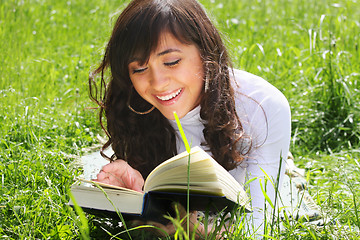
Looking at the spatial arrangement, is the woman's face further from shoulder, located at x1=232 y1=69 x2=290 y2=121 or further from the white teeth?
shoulder, located at x1=232 y1=69 x2=290 y2=121

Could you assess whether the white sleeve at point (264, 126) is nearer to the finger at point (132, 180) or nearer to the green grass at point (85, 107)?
the green grass at point (85, 107)

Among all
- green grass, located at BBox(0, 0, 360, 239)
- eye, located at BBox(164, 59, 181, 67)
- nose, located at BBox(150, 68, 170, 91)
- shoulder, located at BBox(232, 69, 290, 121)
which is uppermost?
eye, located at BBox(164, 59, 181, 67)

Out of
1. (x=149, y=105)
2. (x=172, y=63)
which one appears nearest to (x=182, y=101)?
(x=172, y=63)

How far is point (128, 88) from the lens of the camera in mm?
2633

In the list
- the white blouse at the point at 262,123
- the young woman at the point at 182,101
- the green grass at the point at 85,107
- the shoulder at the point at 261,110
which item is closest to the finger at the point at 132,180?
the young woman at the point at 182,101

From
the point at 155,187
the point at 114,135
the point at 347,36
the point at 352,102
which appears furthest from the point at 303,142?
Result: the point at 155,187

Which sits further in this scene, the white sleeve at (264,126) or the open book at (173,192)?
the white sleeve at (264,126)

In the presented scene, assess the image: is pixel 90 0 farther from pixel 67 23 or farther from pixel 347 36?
pixel 347 36

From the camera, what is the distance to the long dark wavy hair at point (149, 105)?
7.65ft

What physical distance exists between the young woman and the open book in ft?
0.76

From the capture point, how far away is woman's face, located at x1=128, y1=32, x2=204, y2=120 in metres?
2.33

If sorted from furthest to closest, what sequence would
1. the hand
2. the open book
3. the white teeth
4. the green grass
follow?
the green grass, the white teeth, the hand, the open book

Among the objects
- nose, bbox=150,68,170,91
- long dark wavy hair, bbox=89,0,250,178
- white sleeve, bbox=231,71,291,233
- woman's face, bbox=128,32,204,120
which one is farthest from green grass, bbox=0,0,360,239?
nose, bbox=150,68,170,91

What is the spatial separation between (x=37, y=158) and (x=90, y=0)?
131 inches
